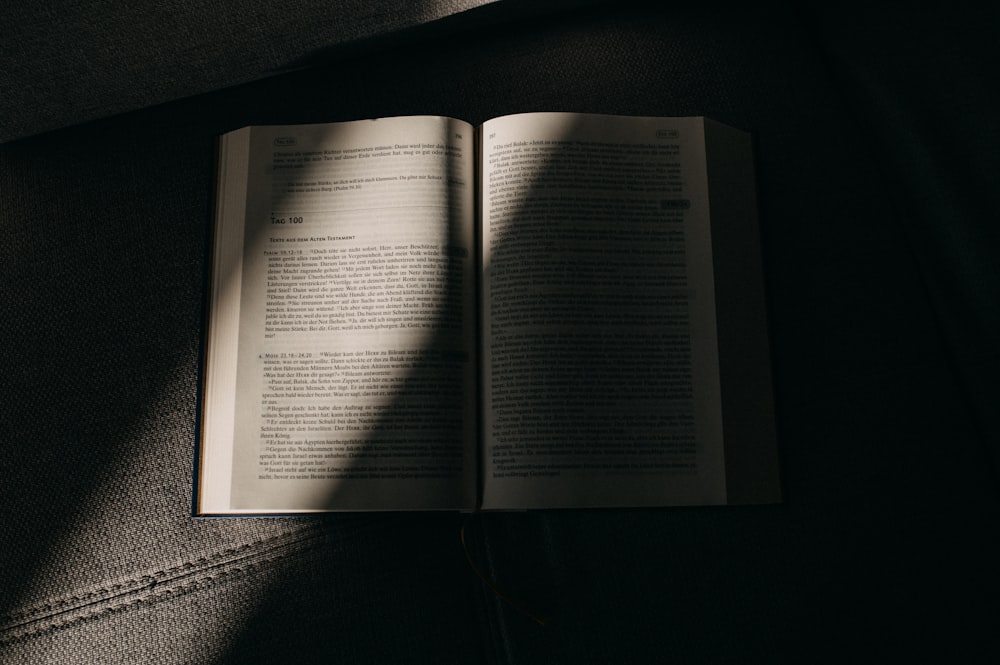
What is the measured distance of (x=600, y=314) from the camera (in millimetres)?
678

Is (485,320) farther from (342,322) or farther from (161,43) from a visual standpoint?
(161,43)

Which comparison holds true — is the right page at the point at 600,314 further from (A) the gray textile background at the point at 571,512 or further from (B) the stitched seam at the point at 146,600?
(B) the stitched seam at the point at 146,600

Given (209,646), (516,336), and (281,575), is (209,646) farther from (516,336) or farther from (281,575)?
(516,336)

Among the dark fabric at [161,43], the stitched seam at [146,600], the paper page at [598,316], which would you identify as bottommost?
the stitched seam at [146,600]

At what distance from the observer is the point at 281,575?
69cm

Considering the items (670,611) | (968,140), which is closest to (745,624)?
(670,611)

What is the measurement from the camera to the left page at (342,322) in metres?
0.65

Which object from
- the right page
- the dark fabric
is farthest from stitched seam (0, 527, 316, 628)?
the dark fabric

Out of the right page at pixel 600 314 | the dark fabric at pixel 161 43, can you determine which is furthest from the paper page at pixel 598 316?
the dark fabric at pixel 161 43

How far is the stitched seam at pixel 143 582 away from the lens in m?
0.68

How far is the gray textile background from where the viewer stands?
679 millimetres

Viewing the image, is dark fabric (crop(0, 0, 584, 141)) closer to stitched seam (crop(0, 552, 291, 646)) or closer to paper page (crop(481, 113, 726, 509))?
paper page (crop(481, 113, 726, 509))

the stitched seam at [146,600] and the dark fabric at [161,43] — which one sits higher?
the dark fabric at [161,43]

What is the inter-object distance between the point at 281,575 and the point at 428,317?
291 millimetres
